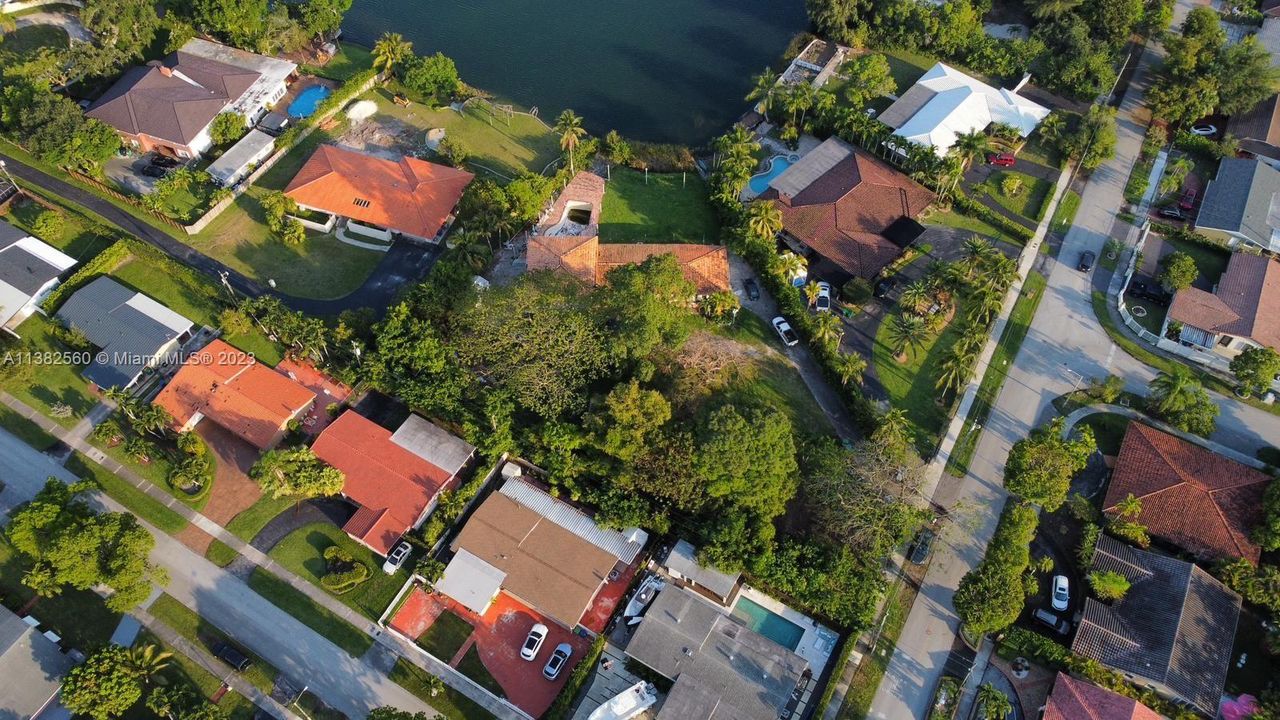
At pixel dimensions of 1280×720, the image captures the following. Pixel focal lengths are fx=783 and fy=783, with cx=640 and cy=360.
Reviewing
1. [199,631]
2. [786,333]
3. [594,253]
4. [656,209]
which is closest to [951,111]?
[656,209]

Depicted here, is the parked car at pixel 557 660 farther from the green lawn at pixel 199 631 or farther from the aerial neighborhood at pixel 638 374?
the green lawn at pixel 199 631

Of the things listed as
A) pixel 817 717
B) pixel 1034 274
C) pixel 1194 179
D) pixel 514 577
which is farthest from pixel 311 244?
pixel 1194 179

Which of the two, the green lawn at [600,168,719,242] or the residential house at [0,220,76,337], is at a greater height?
the green lawn at [600,168,719,242]

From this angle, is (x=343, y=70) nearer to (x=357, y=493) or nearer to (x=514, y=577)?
(x=357, y=493)

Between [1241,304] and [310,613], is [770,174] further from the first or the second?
[310,613]

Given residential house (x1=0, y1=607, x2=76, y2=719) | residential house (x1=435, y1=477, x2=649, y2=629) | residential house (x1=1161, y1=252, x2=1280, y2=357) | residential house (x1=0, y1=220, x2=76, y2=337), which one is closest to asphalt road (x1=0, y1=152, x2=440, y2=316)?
residential house (x1=0, y1=220, x2=76, y2=337)

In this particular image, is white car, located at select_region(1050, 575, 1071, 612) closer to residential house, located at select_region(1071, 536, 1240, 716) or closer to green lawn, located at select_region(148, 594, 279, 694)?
residential house, located at select_region(1071, 536, 1240, 716)

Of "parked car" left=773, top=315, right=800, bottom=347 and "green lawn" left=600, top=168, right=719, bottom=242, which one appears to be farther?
"green lawn" left=600, top=168, right=719, bottom=242
